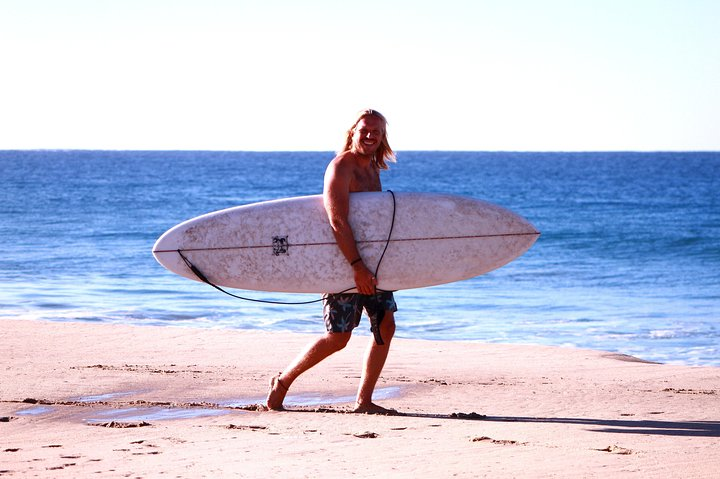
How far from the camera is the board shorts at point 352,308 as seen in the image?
5.04m

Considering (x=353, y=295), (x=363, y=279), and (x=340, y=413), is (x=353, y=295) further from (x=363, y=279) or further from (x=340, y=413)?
(x=340, y=413)

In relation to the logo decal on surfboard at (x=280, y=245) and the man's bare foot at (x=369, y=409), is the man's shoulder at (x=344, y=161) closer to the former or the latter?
the logo decal on surfboard at (x=280, y=245)

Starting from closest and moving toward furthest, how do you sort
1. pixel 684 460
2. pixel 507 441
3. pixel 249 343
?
1. pixel 684 460
2. pixel 507 441
3. pixel 249 343

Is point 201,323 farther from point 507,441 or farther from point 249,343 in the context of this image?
point 507,441

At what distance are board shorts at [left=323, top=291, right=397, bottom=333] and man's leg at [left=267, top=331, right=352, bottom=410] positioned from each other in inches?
2.3

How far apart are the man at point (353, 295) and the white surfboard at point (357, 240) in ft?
0.62


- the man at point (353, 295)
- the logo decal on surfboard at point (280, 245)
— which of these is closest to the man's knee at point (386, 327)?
the man at point (353, 295)

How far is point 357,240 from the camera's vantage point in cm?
537

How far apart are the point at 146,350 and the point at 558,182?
1886 inches

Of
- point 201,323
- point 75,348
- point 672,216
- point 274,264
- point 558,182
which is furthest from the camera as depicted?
point 558,182

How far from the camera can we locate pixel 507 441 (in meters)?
4.41

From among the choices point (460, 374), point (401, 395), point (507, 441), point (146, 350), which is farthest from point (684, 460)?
point (146, 350)
